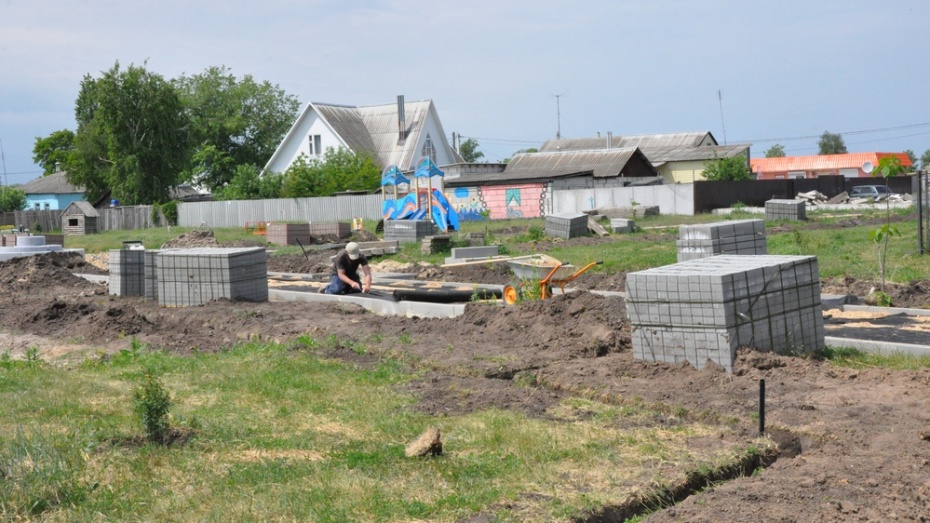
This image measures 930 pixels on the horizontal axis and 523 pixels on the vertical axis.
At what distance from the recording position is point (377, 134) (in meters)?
65.4

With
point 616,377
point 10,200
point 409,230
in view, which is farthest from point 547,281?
point 10,200

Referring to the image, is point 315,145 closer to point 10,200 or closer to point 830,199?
point 10,200

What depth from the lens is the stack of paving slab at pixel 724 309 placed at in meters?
8.83

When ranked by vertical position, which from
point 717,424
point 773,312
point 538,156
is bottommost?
point 717,424

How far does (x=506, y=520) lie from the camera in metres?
5.33

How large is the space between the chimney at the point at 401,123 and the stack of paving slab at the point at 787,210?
107 ft

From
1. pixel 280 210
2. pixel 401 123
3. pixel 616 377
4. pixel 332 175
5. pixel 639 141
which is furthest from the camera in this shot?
pixel 639 141

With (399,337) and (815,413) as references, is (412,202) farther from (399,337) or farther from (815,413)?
(815,413)

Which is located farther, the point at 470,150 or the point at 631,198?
the point at 470,150

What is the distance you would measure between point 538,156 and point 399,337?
1897 inches

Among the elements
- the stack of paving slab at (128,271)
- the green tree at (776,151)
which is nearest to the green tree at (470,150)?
the green tree at (776,151)

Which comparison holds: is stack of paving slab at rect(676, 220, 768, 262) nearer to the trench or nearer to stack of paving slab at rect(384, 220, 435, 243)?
the trench

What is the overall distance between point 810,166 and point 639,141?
2394 centimetres

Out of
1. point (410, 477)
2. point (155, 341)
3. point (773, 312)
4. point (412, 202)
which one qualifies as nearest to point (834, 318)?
point (773, 312)
